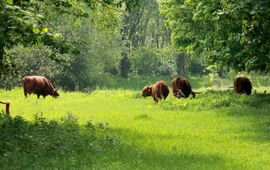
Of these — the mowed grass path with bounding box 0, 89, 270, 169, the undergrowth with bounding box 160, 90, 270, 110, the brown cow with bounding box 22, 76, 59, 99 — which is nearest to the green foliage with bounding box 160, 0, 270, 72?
the undergrowth with bounding box 160, 90, 270, 110

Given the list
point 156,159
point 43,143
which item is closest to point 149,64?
point 43,143

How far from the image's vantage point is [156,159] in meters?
12.2

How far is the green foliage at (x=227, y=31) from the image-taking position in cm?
1461

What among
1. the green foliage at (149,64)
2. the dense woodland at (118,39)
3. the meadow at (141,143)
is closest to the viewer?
the meadow at (141,143)

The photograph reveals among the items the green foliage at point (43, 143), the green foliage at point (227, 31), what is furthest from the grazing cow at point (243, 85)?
the green foliage at point (43, 143)

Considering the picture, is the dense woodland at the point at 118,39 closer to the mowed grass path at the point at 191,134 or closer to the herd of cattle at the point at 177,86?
the herd of cattle at the point at 177,86

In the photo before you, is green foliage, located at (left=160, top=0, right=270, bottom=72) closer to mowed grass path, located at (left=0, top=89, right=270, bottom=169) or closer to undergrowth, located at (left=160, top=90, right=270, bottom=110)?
undergrowth, located at (left=160, top=90, right=270, bottom=110)

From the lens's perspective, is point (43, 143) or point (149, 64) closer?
point (43, 143)

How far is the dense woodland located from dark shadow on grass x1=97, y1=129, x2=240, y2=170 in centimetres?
326

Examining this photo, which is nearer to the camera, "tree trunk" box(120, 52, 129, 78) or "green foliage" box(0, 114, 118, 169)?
"green foliage" box(0, 114, 118, 169)

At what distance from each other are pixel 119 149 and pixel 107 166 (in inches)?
89.3

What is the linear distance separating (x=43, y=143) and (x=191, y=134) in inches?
228

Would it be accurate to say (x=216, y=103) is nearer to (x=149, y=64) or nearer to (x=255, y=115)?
Result: (x=255, y=115)

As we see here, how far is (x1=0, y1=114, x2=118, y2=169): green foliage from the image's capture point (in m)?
11.3
